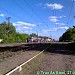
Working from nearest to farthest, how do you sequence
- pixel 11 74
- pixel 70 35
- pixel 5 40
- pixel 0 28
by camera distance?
pixel 11 74
pixel 5 40
pixel 0 28
pixel 70 35

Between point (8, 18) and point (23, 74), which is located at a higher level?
point (8, 18)

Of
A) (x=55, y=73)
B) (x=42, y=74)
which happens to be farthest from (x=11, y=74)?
(x=55, y=73)

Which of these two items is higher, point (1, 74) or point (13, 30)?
point (13, 30)

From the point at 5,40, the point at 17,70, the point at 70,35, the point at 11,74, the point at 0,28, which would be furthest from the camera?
the point at 70,35

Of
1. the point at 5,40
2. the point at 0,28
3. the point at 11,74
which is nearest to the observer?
the point at 11,74

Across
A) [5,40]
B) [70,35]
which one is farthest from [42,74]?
[70,35]

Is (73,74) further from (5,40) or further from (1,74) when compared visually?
(5,40)

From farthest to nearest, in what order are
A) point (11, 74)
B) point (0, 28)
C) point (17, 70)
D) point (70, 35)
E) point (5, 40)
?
1. point (70, 35)
2. point (0, 28)
3. point (5, 40)
4. point (17, 70)
5. point (11, 74)

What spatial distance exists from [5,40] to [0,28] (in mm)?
64434

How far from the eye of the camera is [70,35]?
598 ft

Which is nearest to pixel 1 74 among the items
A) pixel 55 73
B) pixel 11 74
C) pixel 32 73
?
pixel 11 74

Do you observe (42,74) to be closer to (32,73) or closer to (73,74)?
(32,73)

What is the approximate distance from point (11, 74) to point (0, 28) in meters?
159

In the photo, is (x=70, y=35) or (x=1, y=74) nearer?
(x=1, y=74)
